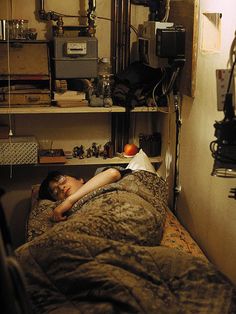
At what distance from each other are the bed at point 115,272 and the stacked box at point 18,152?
1034mm

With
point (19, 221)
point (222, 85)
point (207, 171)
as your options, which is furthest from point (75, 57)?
point (222, 85)

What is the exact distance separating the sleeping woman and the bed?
0.44 metres

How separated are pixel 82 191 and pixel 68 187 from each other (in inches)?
9.8

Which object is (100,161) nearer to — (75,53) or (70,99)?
(70,99)

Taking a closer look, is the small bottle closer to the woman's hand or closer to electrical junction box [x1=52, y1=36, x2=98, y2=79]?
electrical junction box [x1=52, y1=36, x2=98, y2=79]

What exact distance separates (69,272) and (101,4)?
2.22 meters

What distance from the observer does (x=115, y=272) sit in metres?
1.94

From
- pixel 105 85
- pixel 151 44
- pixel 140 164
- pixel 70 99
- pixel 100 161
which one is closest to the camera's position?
pixel 151 44

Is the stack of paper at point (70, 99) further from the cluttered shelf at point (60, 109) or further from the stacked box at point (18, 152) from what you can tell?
the stacked box at point (18, 152)

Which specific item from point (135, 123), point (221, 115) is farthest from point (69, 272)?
point (135, 123)

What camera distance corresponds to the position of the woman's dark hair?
3156 mm

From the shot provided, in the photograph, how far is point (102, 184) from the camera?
9.56 ft

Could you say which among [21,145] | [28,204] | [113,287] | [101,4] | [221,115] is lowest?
[28,204]

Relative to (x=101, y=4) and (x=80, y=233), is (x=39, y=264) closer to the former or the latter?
(x=80, y=233)
